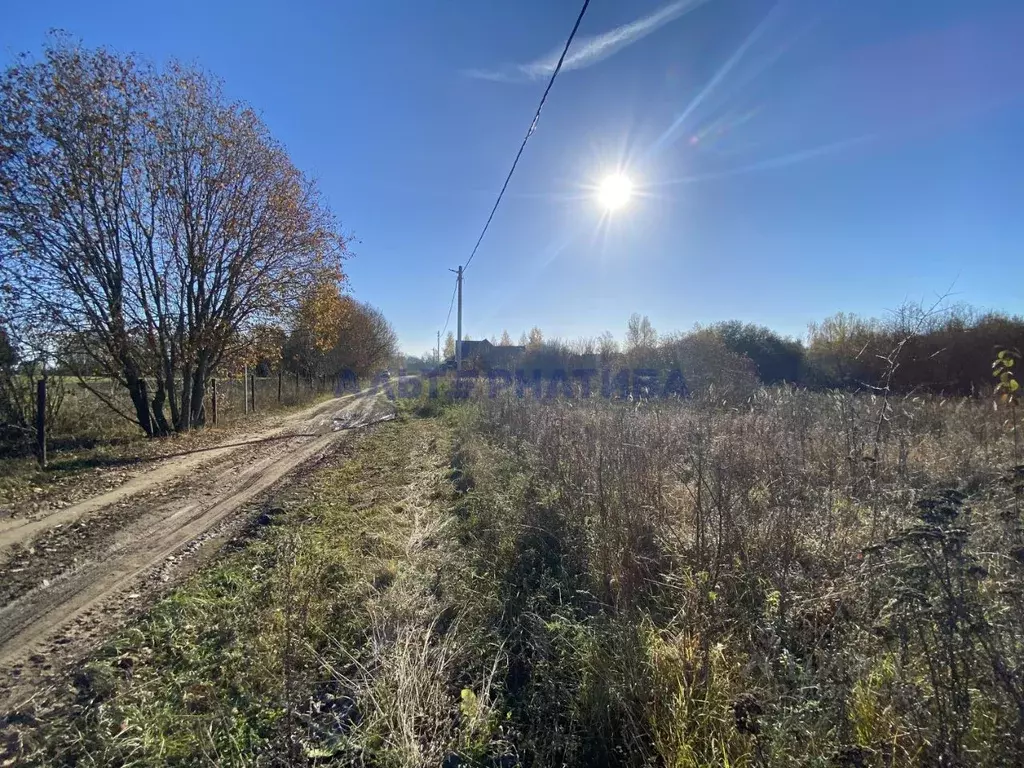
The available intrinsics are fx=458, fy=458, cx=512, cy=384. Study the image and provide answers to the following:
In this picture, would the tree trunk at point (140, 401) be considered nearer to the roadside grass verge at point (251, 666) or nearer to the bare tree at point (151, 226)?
the bare tree at point (151, 226)

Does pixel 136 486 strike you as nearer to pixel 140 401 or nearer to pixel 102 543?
pixel 102 543

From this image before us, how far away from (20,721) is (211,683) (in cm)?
87

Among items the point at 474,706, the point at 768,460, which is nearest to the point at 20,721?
the point at 474,706

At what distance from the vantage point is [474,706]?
245 cm

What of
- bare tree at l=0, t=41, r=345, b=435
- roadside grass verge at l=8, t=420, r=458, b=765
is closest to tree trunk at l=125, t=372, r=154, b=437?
bare tree at l=0, t=41, r=345, b=435

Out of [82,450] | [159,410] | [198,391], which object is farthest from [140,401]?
[82,450]

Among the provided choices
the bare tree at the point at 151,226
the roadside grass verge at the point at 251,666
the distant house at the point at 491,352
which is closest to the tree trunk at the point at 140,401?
the bare tree at the point at 151,226

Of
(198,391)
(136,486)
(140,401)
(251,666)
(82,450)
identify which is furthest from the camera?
(198,391)

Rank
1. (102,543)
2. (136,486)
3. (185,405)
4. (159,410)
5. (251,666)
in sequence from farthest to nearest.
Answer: (185,405)
(159,410)
(136,486)
(102,543)
(251,666)

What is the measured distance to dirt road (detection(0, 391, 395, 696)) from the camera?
329cm

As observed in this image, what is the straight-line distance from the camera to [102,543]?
15.8 feet

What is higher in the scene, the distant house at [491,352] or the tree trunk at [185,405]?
the distant house at [491,352]

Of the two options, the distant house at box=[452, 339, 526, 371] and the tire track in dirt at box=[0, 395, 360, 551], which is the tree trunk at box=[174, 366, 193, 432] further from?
the distant house at box=[452, 339, 526, 371]

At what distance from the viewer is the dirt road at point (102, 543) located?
329 centimetres
